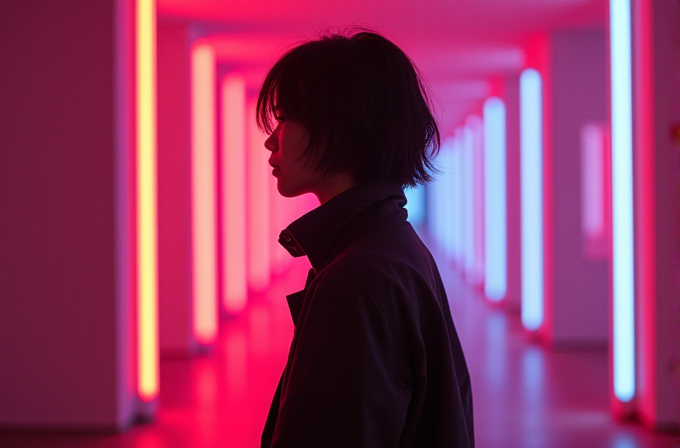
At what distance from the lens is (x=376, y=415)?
2.99 ft

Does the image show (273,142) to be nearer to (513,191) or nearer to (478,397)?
(478,397)

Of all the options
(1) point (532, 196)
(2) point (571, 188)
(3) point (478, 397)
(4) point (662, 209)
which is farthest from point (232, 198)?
(4) point (662, 209)

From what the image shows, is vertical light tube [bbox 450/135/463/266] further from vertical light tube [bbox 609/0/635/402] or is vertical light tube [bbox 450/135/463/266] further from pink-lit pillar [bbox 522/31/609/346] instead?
vertical light tube [bbox 609/0/635/402]

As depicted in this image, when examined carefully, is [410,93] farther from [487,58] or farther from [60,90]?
[487,58]

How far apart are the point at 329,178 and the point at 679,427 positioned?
4.76 meters

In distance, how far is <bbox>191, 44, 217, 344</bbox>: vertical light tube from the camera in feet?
26.4

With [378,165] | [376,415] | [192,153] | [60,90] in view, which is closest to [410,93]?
[378,165]

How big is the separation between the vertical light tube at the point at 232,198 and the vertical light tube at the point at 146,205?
4591mm

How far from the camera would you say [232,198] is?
10.3 metres

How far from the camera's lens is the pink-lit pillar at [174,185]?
7680 mm

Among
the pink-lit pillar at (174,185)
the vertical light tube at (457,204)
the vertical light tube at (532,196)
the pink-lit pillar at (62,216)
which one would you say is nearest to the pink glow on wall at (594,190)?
the vertical light tube at (532,196)

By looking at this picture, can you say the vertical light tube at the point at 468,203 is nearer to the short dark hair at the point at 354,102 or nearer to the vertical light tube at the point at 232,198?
the vertical light tube at the point at 232,198

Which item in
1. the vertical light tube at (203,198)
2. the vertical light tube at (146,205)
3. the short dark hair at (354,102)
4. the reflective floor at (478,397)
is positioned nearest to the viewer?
the short dark hair at (354,102)

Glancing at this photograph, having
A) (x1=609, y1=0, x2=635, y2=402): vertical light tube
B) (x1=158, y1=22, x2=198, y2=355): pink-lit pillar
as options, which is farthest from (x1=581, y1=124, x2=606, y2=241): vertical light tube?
(x1=158, y1=22, x2=198, y2=355): pink-lit pillar
